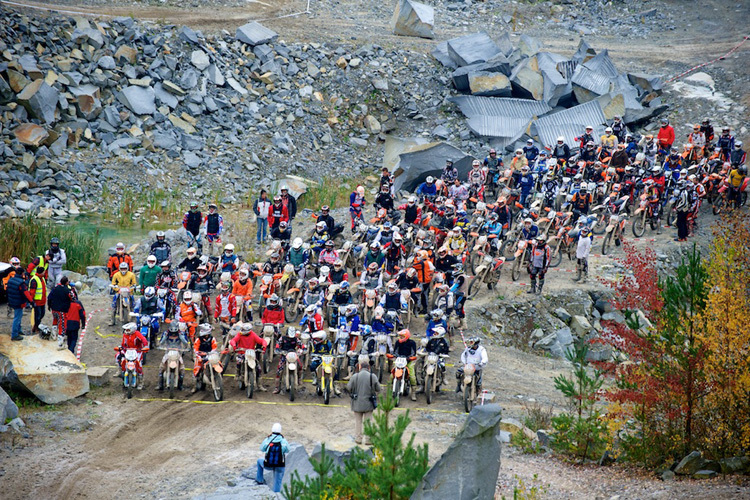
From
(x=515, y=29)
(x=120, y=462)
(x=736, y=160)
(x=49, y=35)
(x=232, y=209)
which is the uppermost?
(x=515, y=29)

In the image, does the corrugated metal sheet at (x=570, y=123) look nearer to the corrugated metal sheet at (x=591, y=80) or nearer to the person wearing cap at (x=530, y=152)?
the corrugated metal sheet at (x=591, y=80)

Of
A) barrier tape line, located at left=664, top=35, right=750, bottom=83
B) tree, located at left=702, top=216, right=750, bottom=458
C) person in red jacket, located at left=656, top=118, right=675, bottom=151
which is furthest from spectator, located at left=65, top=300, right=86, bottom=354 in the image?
barrier tape line, located at left=664, top=35, right=750, bottom=83

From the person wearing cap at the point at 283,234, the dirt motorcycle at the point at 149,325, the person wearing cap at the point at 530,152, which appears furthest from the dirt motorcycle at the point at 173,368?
the person wearing cap at the point at 530,152

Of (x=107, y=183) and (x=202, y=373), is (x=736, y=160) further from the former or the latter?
(x=107, y=183)

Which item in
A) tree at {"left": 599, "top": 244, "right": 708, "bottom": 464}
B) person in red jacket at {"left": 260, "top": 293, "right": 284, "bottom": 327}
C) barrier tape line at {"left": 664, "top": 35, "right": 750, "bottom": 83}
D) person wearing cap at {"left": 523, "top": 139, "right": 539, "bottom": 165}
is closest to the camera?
tree at {"left": 599, "top": 244, "right": 708, "bottom": 464}

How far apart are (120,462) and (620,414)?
31.5 ft

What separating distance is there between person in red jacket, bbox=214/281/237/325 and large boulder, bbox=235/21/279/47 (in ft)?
72.0

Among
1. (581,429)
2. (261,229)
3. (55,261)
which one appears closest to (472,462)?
(581,429)

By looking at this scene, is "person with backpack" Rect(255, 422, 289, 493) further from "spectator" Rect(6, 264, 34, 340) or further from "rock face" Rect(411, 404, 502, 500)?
"spectator" Rect(6, 264, 34, 340)

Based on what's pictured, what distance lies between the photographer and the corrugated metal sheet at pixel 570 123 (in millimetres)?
36812

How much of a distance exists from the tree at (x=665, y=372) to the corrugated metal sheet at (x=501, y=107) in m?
24.1

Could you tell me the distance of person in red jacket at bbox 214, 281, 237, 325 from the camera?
2169 cm

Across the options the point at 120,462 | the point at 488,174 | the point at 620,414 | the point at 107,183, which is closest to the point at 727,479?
the point at 620,414

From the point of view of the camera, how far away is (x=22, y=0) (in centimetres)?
3906
